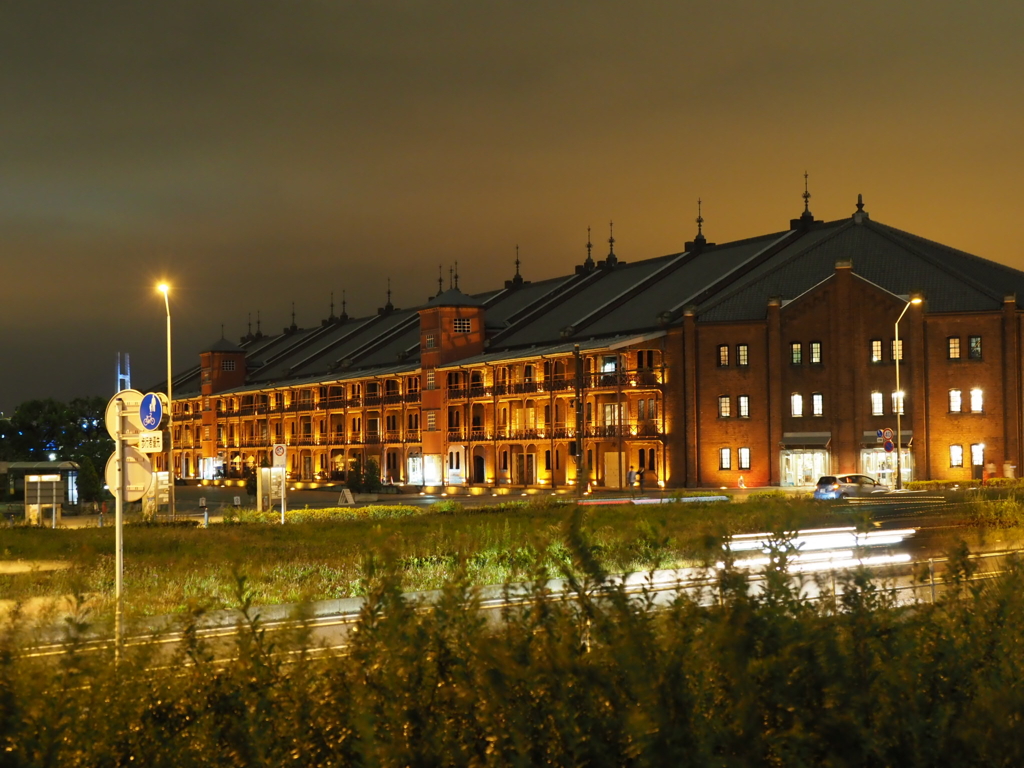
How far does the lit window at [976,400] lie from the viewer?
207 feet

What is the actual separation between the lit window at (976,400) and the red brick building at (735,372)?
0.26 ft

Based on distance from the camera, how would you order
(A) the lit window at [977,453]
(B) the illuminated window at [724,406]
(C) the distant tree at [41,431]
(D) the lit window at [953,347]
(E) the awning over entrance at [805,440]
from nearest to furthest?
(A) the lit window at [977,453] → (D) the lit window at [953,347] → (E) the awning over entrance at [805,440] → (B) the illuminated window at [724,406] → (C) the distant tree at [41,431]

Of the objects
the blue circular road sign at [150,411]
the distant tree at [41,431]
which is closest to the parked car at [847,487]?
the blue circular road sign at [150,411]

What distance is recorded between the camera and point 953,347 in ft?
211

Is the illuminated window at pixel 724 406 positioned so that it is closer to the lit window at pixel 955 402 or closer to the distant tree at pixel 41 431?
the lit window at pixel 955 402

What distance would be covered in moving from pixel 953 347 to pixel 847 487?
16527 mm

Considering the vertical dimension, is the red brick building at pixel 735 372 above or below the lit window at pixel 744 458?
above

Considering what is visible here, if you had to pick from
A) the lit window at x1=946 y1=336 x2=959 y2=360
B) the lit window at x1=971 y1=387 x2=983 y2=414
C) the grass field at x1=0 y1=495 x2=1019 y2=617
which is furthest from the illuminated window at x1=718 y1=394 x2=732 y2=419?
the grass field at x1=0 y1=495 x2=1019 y2=617

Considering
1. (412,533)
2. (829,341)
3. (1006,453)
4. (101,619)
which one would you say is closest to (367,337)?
(829,341)

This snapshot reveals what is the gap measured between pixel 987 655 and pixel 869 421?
58.9m

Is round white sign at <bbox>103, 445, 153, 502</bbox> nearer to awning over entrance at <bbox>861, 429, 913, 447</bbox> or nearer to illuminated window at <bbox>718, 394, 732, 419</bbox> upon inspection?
awning over entrance at <bbox>861, 429, 913, 447</bbox>

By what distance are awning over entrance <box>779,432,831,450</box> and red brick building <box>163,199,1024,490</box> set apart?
0.30ft

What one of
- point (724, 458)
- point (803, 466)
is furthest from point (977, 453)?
point (724, 458)

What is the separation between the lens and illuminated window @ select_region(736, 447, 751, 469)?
6669cm
